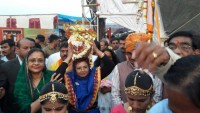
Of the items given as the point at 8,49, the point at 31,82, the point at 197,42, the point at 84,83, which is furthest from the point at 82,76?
the point at 8,49

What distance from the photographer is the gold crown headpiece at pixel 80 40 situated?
11.8ft

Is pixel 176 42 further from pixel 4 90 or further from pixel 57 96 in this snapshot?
pixel 4 90

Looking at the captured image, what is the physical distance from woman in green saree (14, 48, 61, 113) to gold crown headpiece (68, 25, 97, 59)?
0.36 metres

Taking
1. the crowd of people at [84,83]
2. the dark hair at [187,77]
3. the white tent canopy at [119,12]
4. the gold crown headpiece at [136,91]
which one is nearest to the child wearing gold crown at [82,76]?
the crowd of people at [84,83]

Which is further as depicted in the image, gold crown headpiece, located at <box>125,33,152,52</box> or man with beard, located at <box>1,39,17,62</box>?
man with beard, located at <box>1,39,17,62</box>

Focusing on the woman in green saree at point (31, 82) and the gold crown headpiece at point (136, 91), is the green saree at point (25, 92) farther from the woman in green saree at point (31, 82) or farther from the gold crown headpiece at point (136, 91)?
the gold crown headpiece at point (136, 91)

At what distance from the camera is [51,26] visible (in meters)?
15.0

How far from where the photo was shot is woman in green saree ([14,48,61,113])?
3216 mm

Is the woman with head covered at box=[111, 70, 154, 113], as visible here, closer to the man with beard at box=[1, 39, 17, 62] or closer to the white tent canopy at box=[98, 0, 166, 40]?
the man with beard at box=[1, 39, 17, 62]

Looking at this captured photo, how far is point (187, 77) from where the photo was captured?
121 centimetres

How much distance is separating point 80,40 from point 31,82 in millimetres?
697

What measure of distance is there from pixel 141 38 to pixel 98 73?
0.73m

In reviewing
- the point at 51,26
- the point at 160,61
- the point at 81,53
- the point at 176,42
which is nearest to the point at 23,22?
the point at 51,26

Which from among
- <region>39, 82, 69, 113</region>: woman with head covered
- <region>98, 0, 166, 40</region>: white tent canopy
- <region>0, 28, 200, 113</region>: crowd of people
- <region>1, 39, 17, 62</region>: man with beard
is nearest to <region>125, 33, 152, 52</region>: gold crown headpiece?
<region>0, 28, 200, 113</region>: crowd of people
